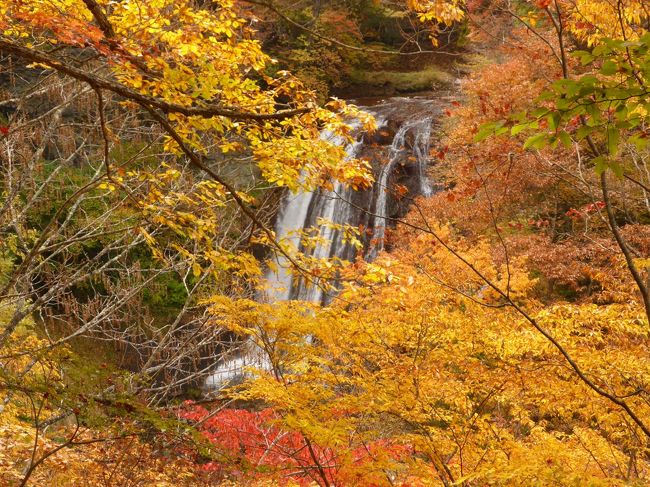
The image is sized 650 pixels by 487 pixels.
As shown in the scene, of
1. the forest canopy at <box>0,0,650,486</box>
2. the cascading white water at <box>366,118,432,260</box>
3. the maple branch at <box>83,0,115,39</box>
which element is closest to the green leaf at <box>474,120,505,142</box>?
the forest canopy at <box>0,0,650,486</box>

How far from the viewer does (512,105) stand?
12164mm

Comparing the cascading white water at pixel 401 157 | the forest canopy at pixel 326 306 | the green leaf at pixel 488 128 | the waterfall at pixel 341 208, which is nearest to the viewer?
the green leaf at pixel 488 128

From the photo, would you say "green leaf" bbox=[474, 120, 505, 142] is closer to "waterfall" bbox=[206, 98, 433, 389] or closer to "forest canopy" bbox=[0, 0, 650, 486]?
"forest canopy" bbox=[0, 0, 650, 486]

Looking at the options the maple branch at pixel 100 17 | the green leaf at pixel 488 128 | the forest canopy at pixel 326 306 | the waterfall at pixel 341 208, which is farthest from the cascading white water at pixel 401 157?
the green leaf at pixel 488 128

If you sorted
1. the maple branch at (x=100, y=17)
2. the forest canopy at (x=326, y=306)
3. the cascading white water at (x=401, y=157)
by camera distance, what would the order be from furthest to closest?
1. the cascading white water at (x=401, y=157)
2. the maple branch at (x=100, y=17)
3. the forest canopy at (x=326, y=306)

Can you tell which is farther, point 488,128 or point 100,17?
point 100,17

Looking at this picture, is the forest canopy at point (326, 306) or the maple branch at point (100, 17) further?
the maple branch at point (100, 17)

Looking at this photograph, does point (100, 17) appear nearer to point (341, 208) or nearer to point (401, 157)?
point (341, 208)

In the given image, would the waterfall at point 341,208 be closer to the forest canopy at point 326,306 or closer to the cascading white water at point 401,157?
the cascading white water at point 401,157

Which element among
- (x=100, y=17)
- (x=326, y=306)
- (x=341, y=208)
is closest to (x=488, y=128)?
(x=100, y=17)

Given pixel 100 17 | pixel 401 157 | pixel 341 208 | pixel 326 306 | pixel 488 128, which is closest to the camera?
pixel 488 128

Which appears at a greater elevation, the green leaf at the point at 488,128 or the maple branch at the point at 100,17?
the maple branch at the point at 100,17

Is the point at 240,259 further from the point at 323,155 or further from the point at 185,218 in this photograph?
the point at 323,155

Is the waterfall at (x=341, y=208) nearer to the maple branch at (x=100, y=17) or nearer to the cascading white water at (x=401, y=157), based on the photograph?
the cascading white water at (x=401, y=157)
